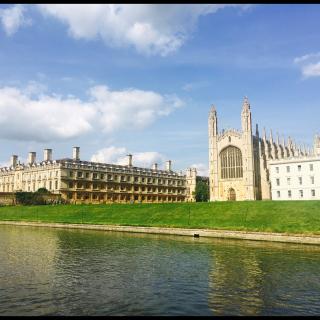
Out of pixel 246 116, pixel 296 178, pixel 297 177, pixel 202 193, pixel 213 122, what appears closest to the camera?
pixel 297 177

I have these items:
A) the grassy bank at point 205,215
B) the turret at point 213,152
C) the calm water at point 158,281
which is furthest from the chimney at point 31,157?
the calm water at point 158,281

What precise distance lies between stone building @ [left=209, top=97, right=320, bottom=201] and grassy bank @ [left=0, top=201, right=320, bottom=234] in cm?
3771

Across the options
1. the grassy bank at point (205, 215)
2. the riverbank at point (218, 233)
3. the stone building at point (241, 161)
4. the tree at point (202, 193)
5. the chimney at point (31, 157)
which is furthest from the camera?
the tree at point (202, 193)

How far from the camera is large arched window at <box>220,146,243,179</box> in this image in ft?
328

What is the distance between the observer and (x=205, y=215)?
54531 mm

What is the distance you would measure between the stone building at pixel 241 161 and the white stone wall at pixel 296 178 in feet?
34.3

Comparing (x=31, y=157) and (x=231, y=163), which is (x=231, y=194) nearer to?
(x=231, y=163)

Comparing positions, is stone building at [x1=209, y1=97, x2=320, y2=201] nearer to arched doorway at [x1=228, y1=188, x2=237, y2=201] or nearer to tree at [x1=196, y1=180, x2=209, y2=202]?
arched doorway at [x1=228, y1=188, x2=237, y2=201]

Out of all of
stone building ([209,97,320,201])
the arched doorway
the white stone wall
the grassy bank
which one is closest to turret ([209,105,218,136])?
stone building ([209,97,320,201])

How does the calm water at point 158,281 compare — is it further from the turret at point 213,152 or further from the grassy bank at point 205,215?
the turret at point 213,152

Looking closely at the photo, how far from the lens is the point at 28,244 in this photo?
3544 centimetres

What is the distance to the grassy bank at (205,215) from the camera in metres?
44.5

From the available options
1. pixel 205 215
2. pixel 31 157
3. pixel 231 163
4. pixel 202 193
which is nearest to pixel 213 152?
pixel 231 163

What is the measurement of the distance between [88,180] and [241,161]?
42.0 meters
